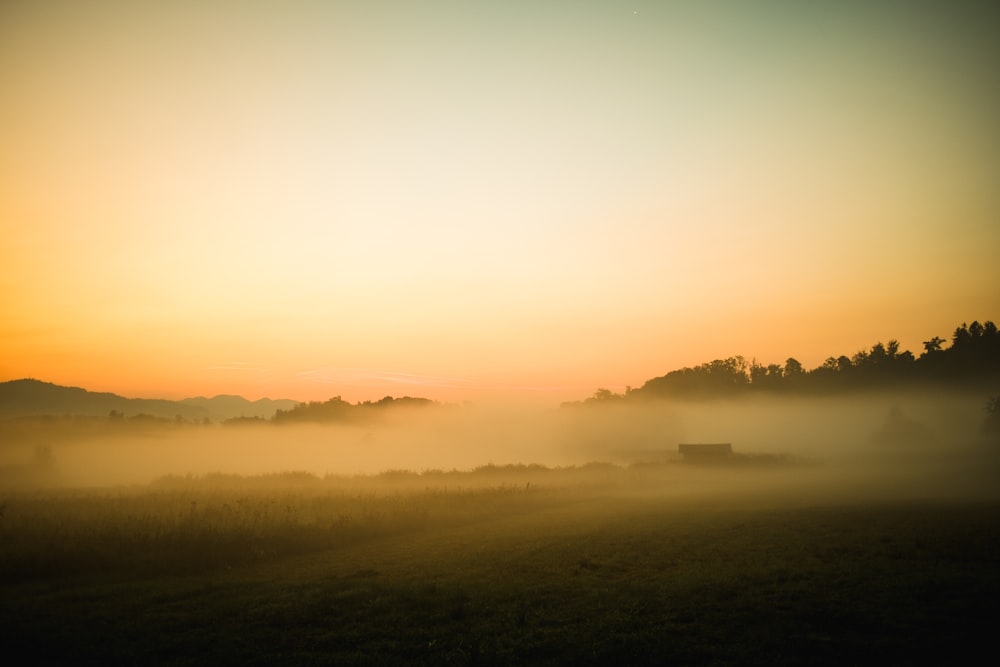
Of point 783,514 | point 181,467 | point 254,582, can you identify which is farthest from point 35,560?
point 181,467

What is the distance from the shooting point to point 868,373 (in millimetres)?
152125

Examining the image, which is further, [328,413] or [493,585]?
[328,413]

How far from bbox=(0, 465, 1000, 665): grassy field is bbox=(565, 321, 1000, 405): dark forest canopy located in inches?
5047

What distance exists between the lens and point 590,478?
200ft

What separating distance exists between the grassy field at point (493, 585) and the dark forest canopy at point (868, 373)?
128199mm

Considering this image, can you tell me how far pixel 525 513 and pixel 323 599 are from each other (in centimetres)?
2248

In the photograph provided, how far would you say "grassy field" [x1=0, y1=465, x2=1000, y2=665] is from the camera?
11.4 m

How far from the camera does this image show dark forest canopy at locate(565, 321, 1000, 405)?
12481 centimetres

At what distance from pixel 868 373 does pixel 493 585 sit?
566 feet

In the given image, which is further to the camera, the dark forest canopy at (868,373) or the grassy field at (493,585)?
the dark forest canopy at (868,373)

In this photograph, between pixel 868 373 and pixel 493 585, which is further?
pixel 868 373

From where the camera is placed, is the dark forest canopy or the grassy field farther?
the dark forest canopy

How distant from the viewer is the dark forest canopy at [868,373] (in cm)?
12481

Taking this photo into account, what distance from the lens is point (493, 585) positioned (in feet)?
53.6
